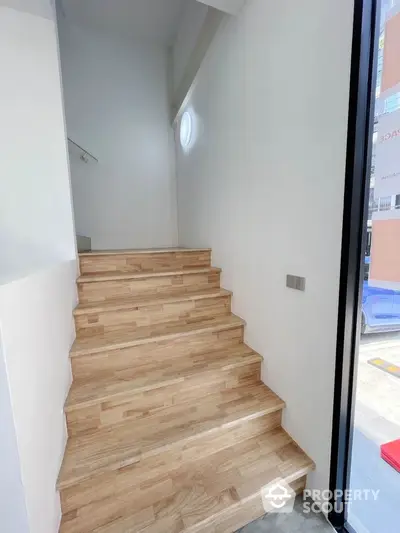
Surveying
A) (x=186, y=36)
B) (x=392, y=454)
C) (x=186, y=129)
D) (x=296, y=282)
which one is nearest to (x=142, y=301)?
(x=296, y=282)

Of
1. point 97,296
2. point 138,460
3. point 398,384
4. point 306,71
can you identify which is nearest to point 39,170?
→ point 97,296

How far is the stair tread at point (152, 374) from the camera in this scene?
4.32 ft

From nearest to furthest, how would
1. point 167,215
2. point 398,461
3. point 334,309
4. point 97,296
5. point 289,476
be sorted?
point 398,461, point 334,309, point 289,476, point 97,296, point 167,215

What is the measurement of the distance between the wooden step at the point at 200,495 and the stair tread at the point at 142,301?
0.95m

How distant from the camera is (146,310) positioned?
181 cm

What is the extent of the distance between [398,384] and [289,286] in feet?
5.96

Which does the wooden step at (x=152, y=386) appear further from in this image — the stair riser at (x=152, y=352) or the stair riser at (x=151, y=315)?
the stair riser at (x=151, y=315)

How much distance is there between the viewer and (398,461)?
86cm

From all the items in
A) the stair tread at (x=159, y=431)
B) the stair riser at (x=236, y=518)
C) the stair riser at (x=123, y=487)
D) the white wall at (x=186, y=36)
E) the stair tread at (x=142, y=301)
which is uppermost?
the white wall at (x=186, y=36)

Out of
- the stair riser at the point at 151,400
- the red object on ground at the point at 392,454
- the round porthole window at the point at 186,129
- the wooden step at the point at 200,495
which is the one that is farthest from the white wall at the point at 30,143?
the red object on ground at the point at 392,454

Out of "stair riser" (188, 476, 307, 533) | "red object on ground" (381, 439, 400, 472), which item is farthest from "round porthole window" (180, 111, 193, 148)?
"stair riser" (188, 476, 307, 533)

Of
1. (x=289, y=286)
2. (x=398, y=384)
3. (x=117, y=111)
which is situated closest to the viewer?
(x=289, y=286)

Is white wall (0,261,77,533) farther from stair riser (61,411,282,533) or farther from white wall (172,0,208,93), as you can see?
white wall (172,0,208,93)

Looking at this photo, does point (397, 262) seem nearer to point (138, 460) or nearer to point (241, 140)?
point (241, 140)
